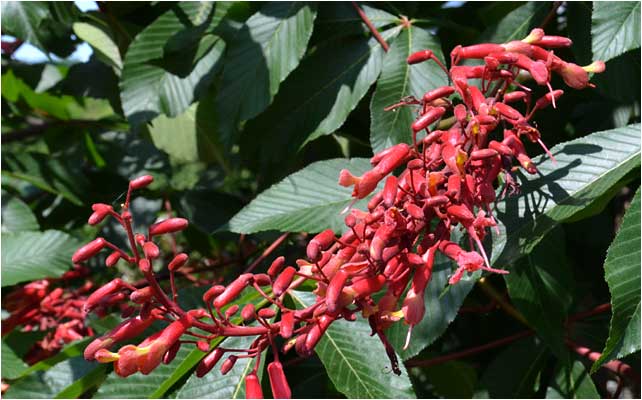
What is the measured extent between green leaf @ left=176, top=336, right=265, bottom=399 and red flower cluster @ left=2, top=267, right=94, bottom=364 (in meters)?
0.56

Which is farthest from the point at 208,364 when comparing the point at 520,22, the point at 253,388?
the point at 520,22

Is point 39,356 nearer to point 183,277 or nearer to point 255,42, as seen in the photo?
point 183,277

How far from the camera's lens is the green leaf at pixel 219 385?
1.07 metres

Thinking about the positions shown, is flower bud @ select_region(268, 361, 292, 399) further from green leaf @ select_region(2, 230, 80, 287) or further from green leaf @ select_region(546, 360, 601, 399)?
green leaf @ select_region(2, 230, 80, 287)

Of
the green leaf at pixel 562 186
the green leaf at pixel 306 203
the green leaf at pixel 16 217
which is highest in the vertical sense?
the green leaf at pixel 562 186

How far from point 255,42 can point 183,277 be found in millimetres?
725

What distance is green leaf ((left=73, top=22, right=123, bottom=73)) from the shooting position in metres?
1.82

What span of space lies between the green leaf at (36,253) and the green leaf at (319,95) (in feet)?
1.55

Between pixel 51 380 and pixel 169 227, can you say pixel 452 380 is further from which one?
pixel 169 227

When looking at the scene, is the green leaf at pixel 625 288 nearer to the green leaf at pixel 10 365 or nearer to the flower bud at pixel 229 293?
the flower bud at pixel 229 293

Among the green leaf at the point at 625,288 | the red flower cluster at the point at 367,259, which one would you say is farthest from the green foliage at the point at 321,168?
the red flower cluster at the point at 367,259

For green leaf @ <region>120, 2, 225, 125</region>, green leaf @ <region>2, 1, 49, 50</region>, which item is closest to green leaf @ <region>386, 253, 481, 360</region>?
green leaf @ <region>120, 2, 225, 125</region>

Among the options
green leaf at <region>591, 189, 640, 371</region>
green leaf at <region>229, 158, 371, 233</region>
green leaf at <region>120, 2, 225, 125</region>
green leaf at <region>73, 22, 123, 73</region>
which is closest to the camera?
green leaf at <region>591, 189, 640, 371</region>

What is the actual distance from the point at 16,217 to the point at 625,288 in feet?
4.49
